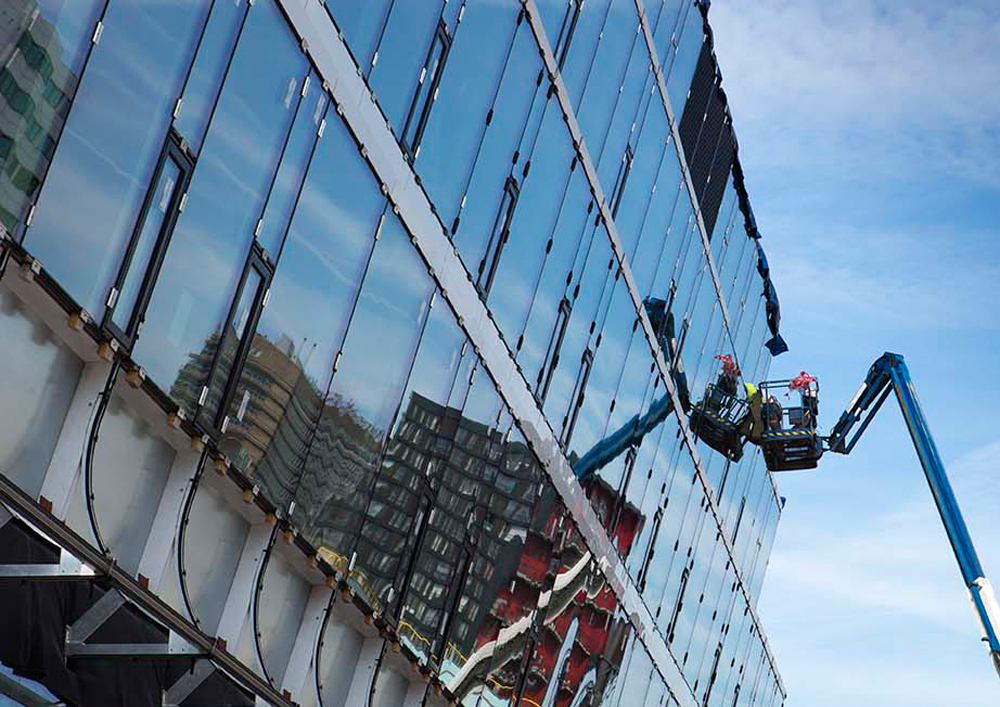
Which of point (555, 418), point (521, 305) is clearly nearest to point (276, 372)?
point (521, 305)

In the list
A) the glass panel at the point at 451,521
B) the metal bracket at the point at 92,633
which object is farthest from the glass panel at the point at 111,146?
the glass panel at the point at 451,521

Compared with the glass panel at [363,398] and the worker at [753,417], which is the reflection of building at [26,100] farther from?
the worker at [753,417]

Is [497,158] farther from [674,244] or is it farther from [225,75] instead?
[674,244]

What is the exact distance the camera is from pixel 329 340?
51.3ft

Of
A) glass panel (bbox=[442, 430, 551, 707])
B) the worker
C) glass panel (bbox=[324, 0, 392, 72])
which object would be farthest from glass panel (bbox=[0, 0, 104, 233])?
the worker

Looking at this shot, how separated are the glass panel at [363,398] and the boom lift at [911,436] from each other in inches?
970

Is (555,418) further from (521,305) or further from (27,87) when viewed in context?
(27,87)

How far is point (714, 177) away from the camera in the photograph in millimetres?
37719

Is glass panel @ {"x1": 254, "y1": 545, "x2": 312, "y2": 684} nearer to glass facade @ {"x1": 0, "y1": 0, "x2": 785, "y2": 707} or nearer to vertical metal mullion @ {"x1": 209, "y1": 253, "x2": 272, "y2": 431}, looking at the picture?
glass facade @ {"x1": 0, "y1": 0, "x2": 785, "y2": 707}

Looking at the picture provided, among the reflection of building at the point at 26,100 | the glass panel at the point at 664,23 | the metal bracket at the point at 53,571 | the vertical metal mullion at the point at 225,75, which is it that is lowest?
the metal bracket at the point at 53,571

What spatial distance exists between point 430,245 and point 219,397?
5.61 meters

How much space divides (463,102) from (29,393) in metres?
9.44

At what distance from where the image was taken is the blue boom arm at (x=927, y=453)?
141ft

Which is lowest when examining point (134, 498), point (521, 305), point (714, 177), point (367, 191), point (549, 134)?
point (134, 498)
